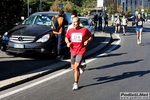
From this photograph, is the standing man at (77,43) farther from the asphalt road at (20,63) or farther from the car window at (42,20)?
the car window at (42,20)

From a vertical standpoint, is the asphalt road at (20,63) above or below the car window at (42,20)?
below

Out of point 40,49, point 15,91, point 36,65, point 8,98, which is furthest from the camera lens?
point 40,49

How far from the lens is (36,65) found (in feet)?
31.6

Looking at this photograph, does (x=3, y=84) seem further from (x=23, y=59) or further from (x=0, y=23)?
(x=0, y=23)

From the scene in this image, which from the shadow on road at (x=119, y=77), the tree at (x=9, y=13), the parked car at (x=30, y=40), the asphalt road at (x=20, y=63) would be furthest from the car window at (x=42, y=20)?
the tree at (x=9, y=13)

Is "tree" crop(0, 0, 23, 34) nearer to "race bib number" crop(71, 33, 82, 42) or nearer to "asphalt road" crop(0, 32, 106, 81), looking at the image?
"asphalt road" crop(0, 32, 106, 81)

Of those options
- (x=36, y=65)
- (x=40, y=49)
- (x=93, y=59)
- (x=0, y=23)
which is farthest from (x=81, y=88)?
(x=0, y=23)

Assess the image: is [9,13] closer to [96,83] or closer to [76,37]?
[96,83]

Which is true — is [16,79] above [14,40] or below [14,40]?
below

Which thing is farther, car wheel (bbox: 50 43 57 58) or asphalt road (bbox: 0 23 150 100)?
car wheel (bbox: 50 43 57 58)

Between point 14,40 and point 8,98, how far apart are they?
4529 mm

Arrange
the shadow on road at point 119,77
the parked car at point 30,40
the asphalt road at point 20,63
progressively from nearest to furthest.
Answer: the shadow on road at point 119,77
the asphalt road at point 20,63
the parked car at point 30,40

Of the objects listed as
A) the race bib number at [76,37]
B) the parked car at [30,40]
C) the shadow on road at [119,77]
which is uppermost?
the race bib number at [76,37]

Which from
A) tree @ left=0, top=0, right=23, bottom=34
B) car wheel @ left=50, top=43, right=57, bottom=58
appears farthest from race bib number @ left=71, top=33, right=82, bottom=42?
tree @ left=0, top=0, right=23, bottom=34
